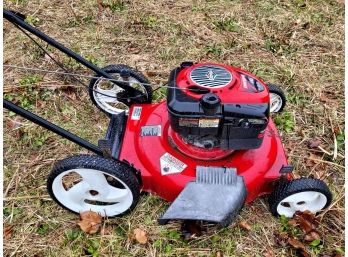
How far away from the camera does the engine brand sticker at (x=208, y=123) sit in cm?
184

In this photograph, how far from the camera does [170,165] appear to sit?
81.3 inches

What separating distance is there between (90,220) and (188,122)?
688 mm

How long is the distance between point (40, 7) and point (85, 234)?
87.7 inches

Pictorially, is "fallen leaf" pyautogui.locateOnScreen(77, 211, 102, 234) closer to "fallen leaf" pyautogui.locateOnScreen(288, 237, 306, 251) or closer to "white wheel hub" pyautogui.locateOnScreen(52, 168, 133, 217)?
"white wheel hub" pyautogui.locateOnScreen(52, 168, 133, 217)

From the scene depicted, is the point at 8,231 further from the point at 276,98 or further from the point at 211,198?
the point at 276,98

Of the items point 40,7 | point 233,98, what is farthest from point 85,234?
point 40,7

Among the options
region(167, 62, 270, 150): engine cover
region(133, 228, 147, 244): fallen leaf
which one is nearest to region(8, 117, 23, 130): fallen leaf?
region(133, 228, 147, 244): fallen leaf

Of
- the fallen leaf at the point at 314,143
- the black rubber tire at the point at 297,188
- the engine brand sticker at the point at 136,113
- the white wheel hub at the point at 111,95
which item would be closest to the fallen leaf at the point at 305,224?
the black rubber tire at the point at 297,188

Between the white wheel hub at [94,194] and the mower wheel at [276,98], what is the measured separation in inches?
39.1

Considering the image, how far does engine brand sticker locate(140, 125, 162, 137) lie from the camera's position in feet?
7.11

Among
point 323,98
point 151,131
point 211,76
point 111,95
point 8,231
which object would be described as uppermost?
point 211,76

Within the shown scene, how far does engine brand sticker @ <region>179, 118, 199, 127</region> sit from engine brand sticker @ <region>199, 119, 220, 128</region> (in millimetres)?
18

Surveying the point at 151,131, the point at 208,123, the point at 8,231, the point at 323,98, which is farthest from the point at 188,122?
the point at 323,98

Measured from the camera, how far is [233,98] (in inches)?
74.1
